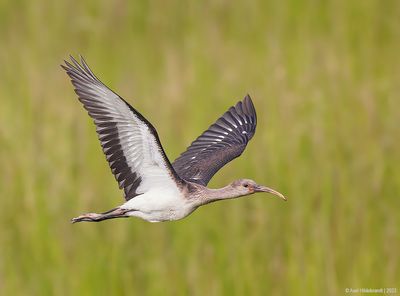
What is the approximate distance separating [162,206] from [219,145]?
89.3 inches

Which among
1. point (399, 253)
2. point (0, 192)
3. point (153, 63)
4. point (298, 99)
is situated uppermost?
point (153, 63)

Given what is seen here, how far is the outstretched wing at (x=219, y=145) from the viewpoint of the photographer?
9.73 metres

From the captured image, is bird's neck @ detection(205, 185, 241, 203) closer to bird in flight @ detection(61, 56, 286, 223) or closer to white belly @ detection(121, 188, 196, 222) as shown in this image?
bird in flight @ detection(61, 56, 286, 223)

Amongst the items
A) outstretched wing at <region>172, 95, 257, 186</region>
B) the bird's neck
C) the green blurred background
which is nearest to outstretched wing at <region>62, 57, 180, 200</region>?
the bird's neck

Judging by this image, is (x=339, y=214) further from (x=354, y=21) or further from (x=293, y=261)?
(x=354, y=21)

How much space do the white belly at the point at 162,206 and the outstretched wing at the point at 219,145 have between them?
94 centimetres

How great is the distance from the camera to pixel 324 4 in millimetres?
13531

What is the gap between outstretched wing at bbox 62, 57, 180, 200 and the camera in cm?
811

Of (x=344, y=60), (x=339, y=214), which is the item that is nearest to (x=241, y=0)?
(x=344, y=60)

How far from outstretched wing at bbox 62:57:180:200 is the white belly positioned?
91 mm

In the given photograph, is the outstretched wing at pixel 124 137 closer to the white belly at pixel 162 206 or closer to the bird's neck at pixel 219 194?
the white belly at pixel 162 206

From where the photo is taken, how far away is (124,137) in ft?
27.3

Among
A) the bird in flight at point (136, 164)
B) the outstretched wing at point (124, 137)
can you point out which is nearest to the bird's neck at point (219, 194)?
the bird in flight at point (136, 164)

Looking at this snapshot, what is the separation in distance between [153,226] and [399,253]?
6.66 feet
